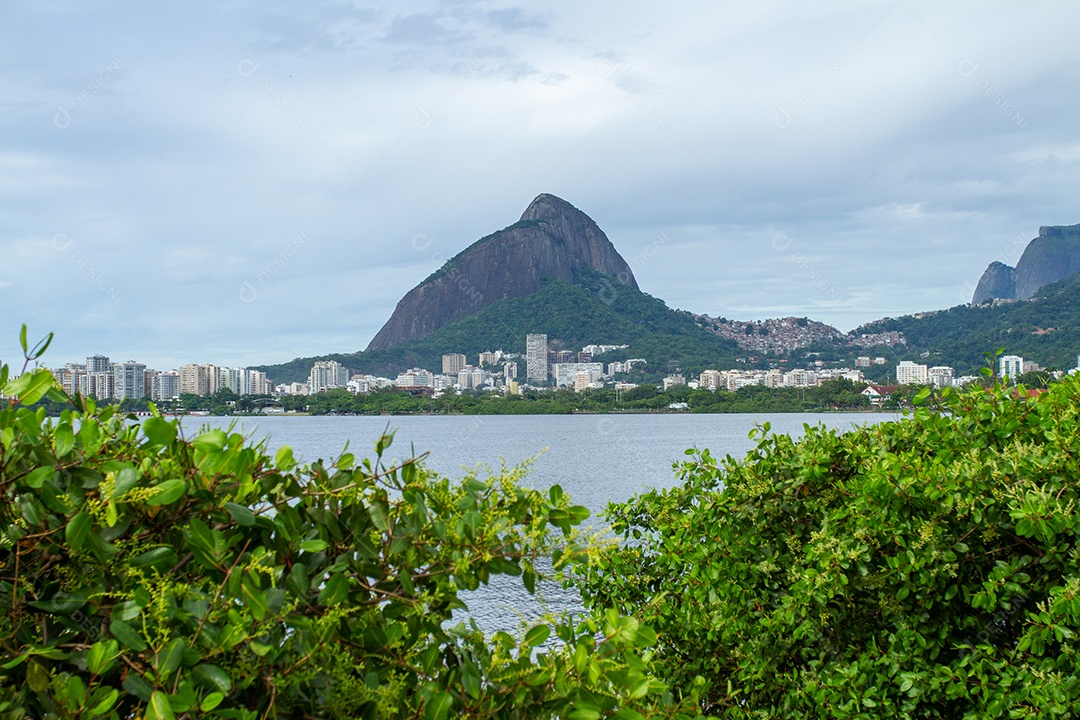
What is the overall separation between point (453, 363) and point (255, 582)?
116 meters

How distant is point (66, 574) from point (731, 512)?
116 inches

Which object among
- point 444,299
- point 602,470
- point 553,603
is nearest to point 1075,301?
point 602,470

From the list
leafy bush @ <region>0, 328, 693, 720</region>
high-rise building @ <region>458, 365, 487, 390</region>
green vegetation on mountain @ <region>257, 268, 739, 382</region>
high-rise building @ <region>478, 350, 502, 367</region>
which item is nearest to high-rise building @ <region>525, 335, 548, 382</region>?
green vegetation on mountain @ <region>257, 268, 739, 382</region>

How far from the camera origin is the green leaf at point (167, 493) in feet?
4.09

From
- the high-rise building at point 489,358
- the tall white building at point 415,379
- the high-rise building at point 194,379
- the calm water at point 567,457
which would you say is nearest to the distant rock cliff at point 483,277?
the high-rise building at point 489,358

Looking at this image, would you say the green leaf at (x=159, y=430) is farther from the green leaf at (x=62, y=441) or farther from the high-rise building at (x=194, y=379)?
the high-rise building at (x=194, y=379)

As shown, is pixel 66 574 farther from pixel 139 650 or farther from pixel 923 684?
pixel 923 684

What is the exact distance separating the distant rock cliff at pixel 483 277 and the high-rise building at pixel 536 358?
73.8 feet

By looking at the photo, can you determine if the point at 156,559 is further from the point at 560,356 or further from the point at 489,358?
the point at 489,358

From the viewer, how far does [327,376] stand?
356ft

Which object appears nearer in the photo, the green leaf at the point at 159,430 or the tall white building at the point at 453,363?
the green leaf at the point at 159,430

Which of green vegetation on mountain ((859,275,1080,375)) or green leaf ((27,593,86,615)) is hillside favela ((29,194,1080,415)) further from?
green leaf ((27,593,86,615))

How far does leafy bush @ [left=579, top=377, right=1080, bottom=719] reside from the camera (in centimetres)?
273

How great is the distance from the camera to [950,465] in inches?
122
